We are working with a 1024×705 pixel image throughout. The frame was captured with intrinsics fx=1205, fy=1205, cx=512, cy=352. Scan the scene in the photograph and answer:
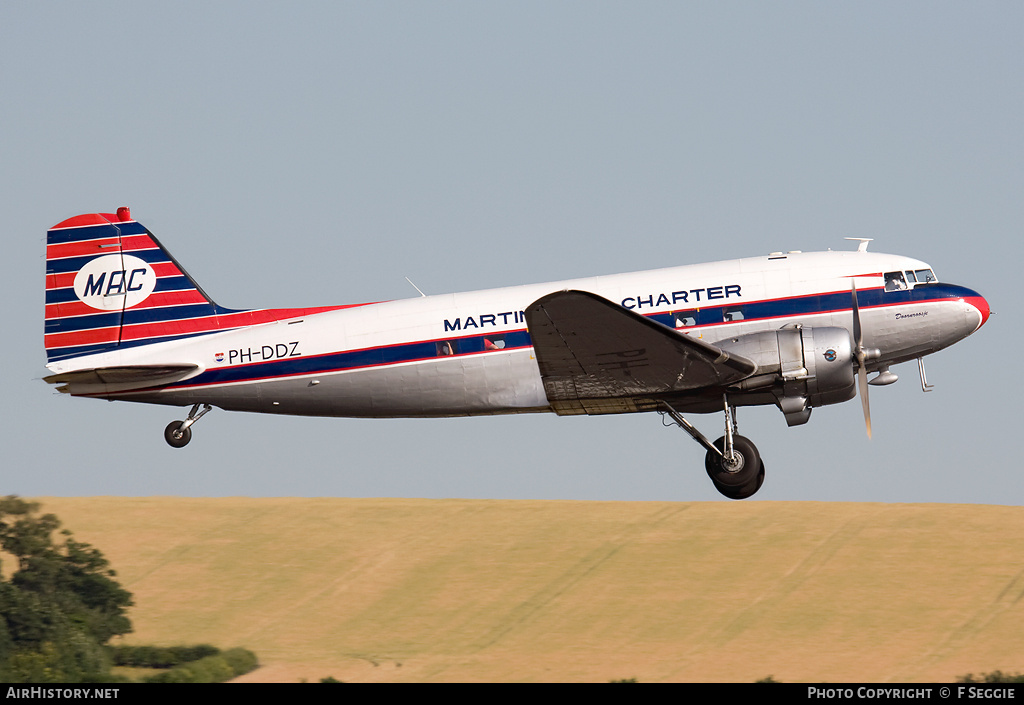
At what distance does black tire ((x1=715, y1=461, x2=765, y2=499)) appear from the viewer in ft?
63.6

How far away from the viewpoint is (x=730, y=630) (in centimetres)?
5178

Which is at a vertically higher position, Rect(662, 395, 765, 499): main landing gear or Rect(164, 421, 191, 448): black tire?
Rect(164, 421, 191, 448): black tire

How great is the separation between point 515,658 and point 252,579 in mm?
15821

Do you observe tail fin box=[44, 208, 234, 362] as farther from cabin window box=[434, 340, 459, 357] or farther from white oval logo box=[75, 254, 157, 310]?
cabin window box=[434, 340, 459, 357]

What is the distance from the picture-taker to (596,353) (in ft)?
59.3

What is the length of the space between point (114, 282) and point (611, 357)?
9.77 meters

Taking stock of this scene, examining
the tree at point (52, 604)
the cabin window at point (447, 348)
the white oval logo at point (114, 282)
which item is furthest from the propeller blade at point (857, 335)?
the tree at point (52, 604)

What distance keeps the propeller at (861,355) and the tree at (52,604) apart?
36085mm

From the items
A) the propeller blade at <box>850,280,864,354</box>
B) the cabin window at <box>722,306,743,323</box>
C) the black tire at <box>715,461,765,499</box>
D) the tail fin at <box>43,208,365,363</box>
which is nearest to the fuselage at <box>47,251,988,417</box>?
the cabin window at <box>722,306,743,323</box>

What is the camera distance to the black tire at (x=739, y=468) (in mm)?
19422

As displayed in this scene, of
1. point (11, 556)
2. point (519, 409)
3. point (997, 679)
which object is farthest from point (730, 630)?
point (519, 409)

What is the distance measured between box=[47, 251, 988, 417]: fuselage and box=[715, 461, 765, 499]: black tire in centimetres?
122

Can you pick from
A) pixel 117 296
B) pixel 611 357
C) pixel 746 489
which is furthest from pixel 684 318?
pixel 117 296

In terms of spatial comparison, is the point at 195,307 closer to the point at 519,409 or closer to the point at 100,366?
the point at 100,366
